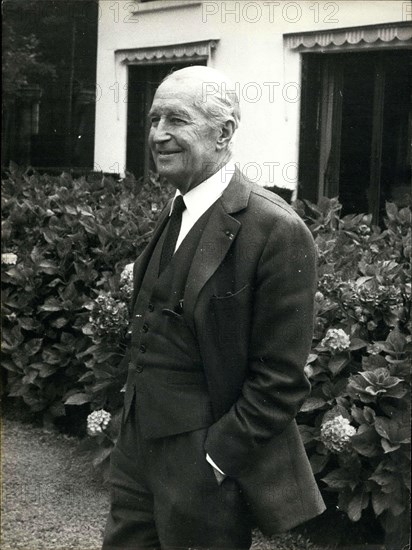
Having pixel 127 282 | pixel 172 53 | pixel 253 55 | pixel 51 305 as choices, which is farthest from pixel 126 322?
pixel 253 55

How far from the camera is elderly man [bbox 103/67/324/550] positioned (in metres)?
2.08

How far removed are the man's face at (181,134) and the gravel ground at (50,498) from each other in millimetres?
2002

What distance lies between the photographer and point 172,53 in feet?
21.5

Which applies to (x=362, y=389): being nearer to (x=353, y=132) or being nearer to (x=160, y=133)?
(x=160, y=133)

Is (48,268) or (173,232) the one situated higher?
(173,232)

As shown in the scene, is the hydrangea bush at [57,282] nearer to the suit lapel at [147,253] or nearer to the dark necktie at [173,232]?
the suit lapel at [147,253]

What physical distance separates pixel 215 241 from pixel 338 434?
1.21m

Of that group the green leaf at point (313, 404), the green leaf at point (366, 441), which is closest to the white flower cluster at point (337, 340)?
the green leaf at point (313, 404)

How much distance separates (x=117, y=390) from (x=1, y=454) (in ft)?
3.08

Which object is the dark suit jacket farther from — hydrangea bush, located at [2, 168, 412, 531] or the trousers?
hydrangea bush, located at [2, 168, 412, 531]

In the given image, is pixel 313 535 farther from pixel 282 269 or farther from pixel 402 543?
pixel 282 269

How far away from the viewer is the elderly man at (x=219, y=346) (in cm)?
208

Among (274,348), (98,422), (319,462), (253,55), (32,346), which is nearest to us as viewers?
(274,348)

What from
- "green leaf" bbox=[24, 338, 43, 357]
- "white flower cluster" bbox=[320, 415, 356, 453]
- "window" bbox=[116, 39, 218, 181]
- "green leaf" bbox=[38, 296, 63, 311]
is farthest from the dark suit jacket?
"window" bbox=[116, 39, 218, 181]
